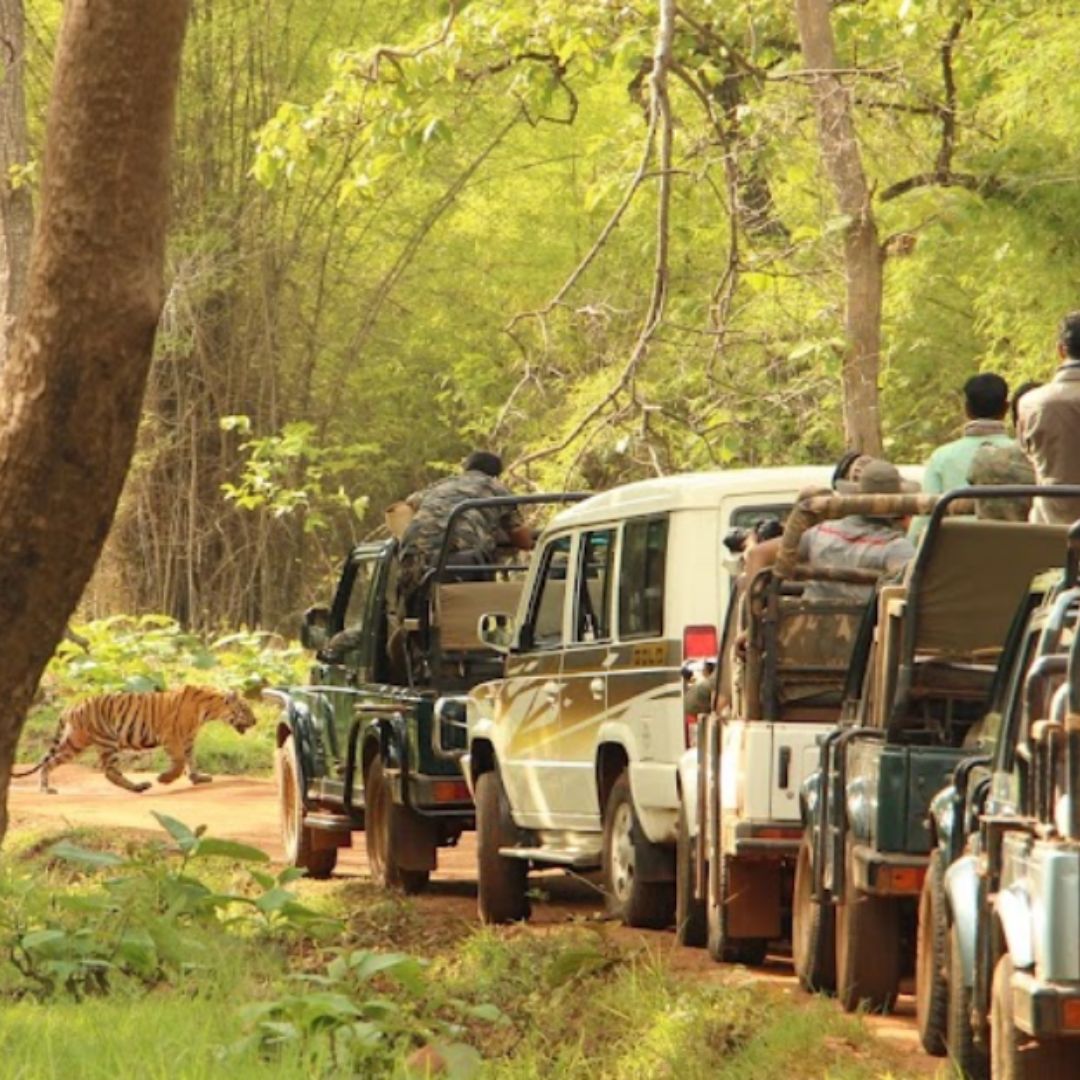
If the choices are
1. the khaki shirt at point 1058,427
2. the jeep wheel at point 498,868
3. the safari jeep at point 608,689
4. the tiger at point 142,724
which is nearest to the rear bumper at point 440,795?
the safari jeep at point 608,689

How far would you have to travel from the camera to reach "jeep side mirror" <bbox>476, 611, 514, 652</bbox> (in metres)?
14.6

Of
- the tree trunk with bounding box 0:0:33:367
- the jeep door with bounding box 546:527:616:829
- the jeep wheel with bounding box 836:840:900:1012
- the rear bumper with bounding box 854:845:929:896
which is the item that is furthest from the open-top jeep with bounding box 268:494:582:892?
the tree trunk with bounding box 0:0:33:367

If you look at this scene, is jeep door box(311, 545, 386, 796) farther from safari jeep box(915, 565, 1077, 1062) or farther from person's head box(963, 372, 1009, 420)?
safari jeep box(915, 565, 1077, 1062)

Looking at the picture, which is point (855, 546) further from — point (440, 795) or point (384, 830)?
point (384, 830)

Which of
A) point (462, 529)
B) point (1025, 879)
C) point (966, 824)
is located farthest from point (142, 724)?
point (1025, 879)

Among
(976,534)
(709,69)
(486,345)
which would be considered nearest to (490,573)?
(709,69)

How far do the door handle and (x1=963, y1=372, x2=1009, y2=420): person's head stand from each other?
2.63 meters

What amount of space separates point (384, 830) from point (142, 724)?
7.56 meters

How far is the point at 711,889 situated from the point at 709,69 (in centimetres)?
803

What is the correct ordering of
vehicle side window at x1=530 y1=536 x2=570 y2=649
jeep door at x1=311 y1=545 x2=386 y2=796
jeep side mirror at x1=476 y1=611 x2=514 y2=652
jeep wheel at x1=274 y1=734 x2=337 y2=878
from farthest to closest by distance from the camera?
1. jeep wheel at x1=274 y1=734 x2=337 y2=878
2. jeep door at x1=311 y1=545 x2=386 y2=796
3. jeep side mirror at x1=476 y1=611 x2=514 y2=652
4. vehicle side window at x1=530 y1=536 x2=570 y2=649

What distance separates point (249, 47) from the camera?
33.2 meters

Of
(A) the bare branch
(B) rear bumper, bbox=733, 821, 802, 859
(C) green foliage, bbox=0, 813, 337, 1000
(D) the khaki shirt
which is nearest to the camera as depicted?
(C) green foliage, bbox=0, 813, 337, 1000

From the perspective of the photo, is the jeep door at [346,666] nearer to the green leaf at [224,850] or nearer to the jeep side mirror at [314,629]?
the jeep side mirror at [314,629]

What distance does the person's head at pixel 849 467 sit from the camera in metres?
12.3
